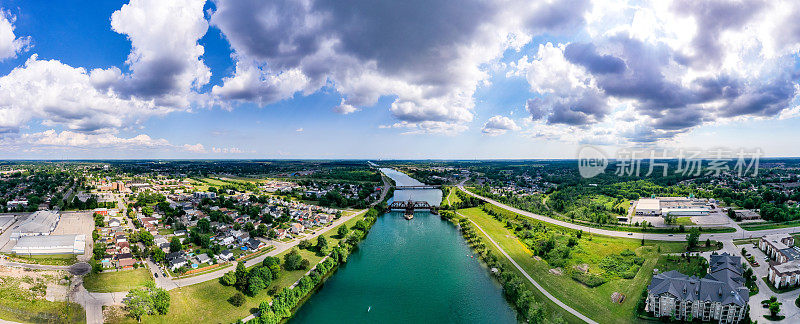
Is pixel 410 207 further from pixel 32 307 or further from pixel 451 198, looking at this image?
pixel 32 307

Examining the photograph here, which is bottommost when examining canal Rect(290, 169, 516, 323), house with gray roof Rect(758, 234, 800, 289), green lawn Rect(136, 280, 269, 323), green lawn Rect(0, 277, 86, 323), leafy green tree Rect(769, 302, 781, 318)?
canal Rect(290, 169, 516, 323)

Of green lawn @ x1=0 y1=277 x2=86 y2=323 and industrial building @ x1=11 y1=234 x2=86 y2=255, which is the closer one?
green lawn @ x1=0 y1=277 x2=86 y2=323

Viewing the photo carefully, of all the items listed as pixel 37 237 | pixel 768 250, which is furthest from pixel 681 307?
pixel 37 237

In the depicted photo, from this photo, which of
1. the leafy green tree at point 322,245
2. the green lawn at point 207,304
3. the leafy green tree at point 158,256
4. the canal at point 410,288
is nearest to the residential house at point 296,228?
the leafy green tree at point 322,245

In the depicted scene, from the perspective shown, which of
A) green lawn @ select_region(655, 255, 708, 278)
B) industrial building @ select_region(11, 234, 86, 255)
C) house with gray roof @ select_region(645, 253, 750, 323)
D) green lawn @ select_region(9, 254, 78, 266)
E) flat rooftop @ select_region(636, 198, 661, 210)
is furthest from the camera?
flat rooftop @ select_region(636, 198, 661, 210)

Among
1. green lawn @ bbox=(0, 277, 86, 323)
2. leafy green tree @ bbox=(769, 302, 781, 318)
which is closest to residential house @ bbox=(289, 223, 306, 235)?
green lawn @ bbox=(0, 277, 86, 323)

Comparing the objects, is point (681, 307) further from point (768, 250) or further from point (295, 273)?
point (295, 273)

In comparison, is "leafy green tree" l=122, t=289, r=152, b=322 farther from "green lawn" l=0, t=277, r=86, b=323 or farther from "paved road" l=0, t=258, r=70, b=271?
"paved road" l=0, t=258, r=70, b=271

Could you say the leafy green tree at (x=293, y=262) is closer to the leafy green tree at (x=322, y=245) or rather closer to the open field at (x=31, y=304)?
the leafy green tree at (x=322, y=245)
